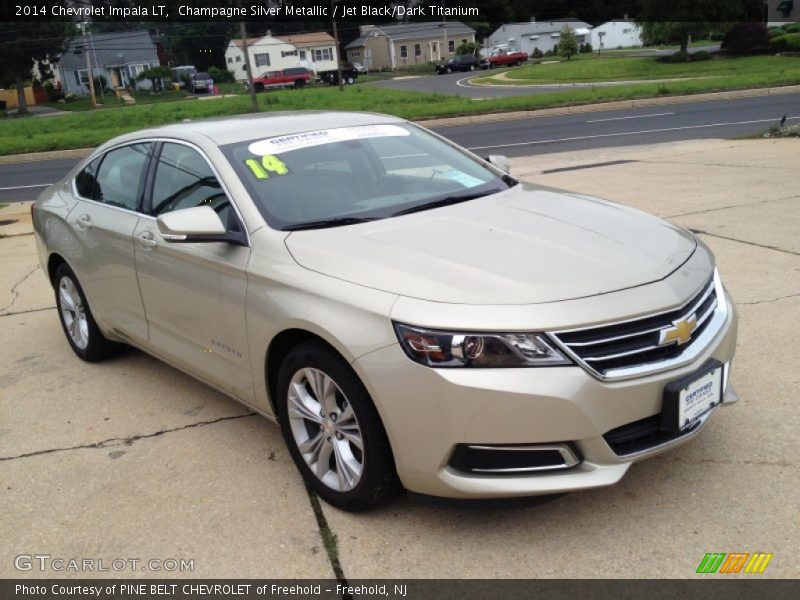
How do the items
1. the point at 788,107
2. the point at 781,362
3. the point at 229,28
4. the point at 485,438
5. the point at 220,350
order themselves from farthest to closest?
the point at 229,28 → the point at 788,107 → the point at 781,362 → the point at 220,350 → the point at 485,438

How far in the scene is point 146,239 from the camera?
4.19 meters

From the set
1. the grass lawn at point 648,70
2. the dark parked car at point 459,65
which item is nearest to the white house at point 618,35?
the dark parked car at point 459,65

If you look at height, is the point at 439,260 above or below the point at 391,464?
above

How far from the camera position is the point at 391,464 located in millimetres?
3014

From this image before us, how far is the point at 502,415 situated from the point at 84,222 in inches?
129

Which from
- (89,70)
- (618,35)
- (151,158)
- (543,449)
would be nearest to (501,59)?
(89,70)

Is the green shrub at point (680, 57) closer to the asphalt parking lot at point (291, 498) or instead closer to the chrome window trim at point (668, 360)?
the asphalt parking lot at point (291, 498)

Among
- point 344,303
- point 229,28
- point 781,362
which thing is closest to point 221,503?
point 344,303

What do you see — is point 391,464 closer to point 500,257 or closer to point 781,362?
point 500,257

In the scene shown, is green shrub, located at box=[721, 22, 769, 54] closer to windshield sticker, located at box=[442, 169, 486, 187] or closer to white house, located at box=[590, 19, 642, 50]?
white house, located at box=[590, 19, 642, 50]

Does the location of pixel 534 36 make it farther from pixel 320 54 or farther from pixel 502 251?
pixel 502 251

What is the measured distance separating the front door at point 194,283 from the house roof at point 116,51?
7214 cm

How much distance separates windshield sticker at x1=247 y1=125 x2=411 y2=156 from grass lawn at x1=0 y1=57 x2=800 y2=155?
1913cm
